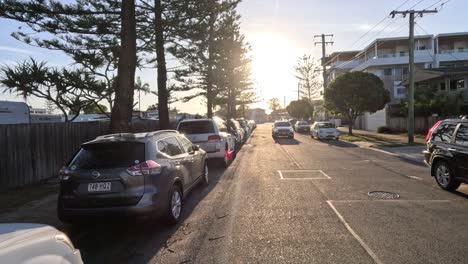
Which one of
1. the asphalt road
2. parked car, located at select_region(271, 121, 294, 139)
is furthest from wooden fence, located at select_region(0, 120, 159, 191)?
parked car, located at select_region(271, 121, 294, 139)

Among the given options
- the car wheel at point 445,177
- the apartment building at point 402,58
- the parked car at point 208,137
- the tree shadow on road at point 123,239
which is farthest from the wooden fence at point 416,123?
the tree shadow on road at point 123,239

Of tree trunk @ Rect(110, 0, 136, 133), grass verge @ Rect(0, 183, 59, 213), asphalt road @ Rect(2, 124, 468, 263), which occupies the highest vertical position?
tree trunk @ Rect(110, 0, 136, 133)

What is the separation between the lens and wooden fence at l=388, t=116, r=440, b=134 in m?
34.6

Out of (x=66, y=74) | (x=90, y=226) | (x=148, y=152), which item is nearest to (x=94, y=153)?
(x=148, y=152)

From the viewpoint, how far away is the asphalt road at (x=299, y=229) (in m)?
5.71

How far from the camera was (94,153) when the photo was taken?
718 centimetres

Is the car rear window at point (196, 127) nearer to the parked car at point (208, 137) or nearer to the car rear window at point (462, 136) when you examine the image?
the parked car at point (208, 137)

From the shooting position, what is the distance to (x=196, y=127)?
16.1 metres

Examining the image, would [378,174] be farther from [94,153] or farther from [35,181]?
[35,181]

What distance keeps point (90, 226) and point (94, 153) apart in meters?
1.50

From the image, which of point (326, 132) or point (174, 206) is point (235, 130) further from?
point (174, 206)

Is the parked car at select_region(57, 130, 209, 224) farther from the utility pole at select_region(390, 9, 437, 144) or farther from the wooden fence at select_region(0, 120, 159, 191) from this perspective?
the utility pole at select_region(390, 9, 437, 144)

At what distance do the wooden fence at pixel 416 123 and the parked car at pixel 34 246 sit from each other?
112ft

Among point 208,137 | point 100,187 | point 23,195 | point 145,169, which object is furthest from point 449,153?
point 23,195
